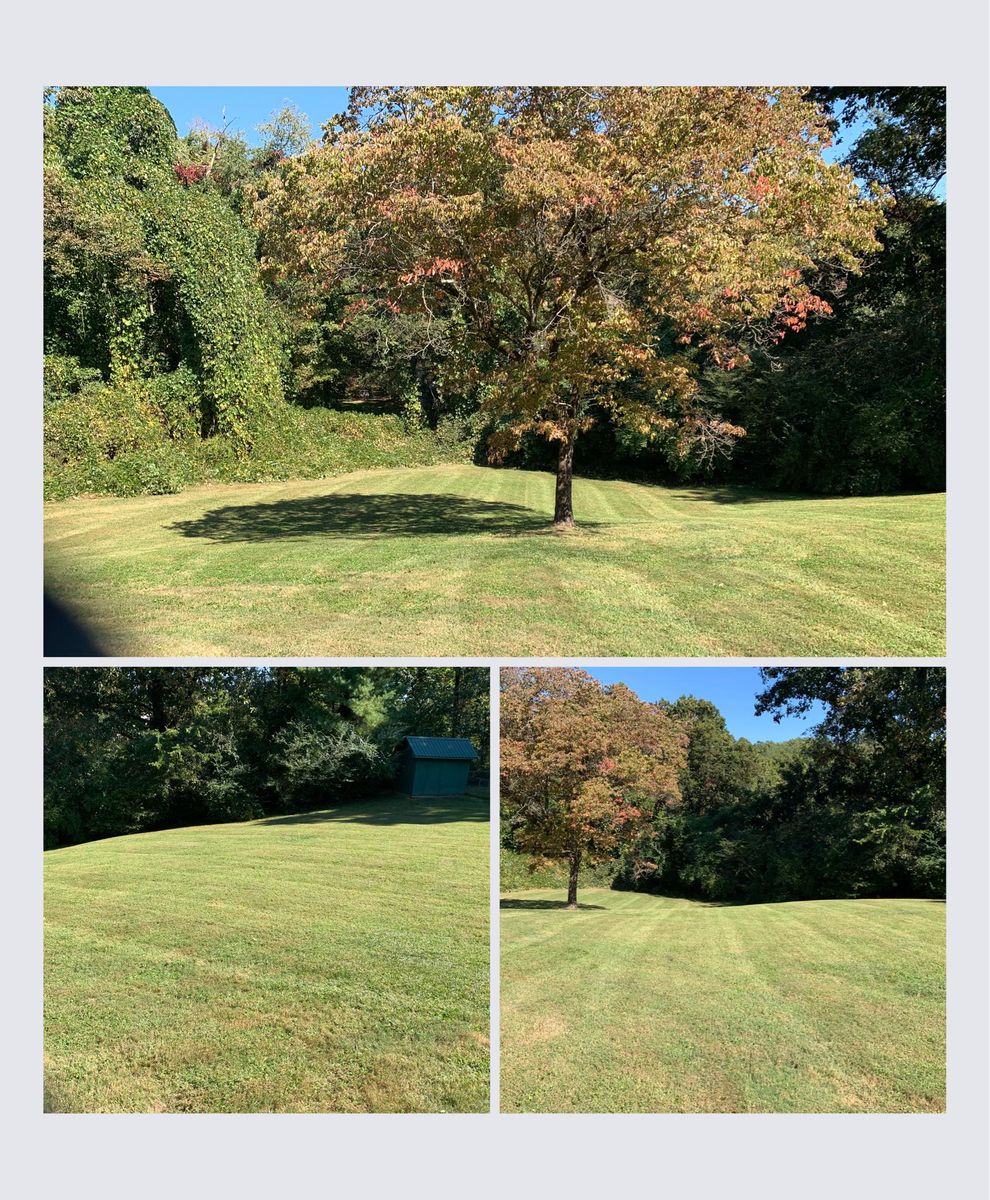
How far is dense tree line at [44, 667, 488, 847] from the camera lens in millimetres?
5887

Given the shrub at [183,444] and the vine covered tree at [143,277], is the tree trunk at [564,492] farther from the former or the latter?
the vine covered tree at [143,277]

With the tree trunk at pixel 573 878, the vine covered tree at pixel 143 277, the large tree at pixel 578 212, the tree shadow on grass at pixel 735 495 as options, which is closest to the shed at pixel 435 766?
the tree trunk at pixel 573 878

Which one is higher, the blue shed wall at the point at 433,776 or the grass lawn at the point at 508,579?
the grass lawn at the point at 508,579

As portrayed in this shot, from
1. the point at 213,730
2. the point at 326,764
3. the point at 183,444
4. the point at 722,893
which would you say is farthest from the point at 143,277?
the point at 722,893

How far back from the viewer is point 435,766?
20.5ft

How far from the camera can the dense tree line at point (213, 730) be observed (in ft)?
19.3

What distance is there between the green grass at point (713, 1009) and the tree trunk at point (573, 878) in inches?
3.6

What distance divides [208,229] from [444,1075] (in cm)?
1598

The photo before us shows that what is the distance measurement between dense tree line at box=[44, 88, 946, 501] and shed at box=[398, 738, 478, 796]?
4023 millimetres

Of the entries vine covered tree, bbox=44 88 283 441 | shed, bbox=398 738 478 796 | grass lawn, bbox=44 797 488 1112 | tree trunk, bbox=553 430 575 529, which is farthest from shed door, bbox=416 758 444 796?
vine covered tree, bbox=44 88 283 441

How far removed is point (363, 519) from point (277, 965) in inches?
269

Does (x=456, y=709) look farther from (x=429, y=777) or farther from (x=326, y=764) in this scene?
(x=326, y=764)

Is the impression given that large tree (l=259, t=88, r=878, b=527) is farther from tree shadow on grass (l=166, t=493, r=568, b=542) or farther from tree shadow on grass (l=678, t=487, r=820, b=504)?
tree shadow on grass (l=678, t=487, r=820, b=504)

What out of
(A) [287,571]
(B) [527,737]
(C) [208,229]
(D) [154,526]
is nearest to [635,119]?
(A) [287,571]
